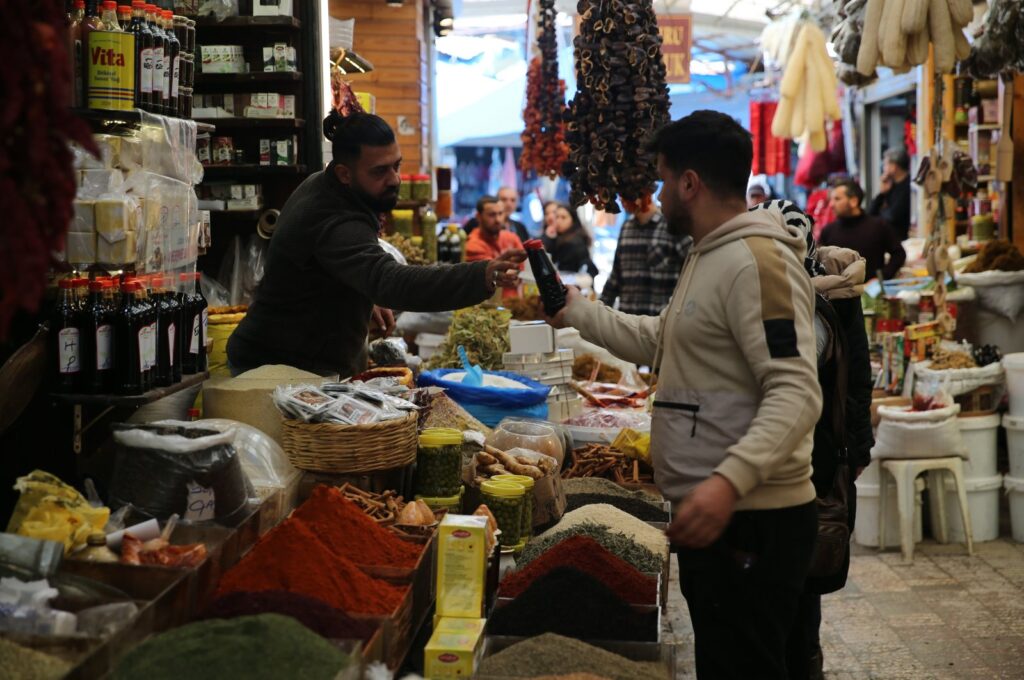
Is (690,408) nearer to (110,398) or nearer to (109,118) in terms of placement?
(110,398)

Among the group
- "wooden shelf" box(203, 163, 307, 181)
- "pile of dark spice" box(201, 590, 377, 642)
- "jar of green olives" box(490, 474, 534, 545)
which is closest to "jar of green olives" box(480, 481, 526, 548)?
"jar of green olives" box(490, 474, 534, 545)

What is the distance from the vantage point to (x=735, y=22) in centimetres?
1501

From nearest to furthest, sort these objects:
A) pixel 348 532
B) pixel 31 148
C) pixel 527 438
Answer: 1. pixel 31 148
2. pixel 348 532
3. pixel 527 438

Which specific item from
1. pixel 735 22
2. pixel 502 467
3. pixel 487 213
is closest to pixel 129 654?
pixel 502 467

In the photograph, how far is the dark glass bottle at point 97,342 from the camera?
274 cm

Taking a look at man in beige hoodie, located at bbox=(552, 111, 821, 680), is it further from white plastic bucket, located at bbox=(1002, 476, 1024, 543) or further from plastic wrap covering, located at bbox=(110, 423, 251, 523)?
white plastic bucket, located at bbox=(1002, 476, 1024, 543)

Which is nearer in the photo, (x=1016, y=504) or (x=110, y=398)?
(x=110, y=398)

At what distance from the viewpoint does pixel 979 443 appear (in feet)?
21.0

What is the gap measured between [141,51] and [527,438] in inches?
72.1

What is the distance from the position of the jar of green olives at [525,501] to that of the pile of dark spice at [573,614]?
63 cm

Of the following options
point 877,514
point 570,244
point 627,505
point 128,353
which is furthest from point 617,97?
point 570,244

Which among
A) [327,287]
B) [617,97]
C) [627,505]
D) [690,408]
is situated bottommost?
[627,505]

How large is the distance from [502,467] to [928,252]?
167 inches

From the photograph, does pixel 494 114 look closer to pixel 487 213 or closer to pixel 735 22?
pixel 735 22
